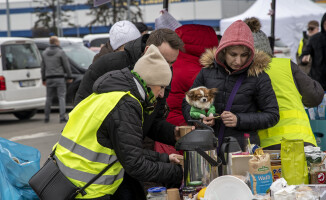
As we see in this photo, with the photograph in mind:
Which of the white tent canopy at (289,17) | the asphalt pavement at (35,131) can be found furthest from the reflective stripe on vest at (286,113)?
the white tent canopy at (289,17)

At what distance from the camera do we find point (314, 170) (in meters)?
3.31

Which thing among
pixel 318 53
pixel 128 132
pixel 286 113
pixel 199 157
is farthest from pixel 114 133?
pixel 318 53

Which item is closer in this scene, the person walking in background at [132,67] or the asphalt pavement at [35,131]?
the person walking in background at [132,67]

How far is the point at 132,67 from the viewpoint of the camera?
12.3ft

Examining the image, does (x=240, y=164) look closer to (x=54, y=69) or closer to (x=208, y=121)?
(x=208, y=121)

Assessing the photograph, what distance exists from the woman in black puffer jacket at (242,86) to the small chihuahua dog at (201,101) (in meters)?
0.07

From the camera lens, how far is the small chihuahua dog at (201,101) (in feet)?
12.5

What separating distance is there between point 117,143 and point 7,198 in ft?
3.73

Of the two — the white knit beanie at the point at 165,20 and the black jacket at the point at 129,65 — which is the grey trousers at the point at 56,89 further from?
the black jacket at the point at 129,65

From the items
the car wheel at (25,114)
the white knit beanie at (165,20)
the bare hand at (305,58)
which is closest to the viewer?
the white knit beanie at (165,20)

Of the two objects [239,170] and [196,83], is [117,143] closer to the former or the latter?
[239,170]

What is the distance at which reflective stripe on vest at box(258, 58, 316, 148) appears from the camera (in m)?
3.93

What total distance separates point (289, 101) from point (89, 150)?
164 centimetres

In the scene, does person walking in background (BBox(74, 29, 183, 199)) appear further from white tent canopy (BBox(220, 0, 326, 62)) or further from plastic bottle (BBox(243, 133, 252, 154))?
white tent canopy (BBox(220, 0, 326, 62))
